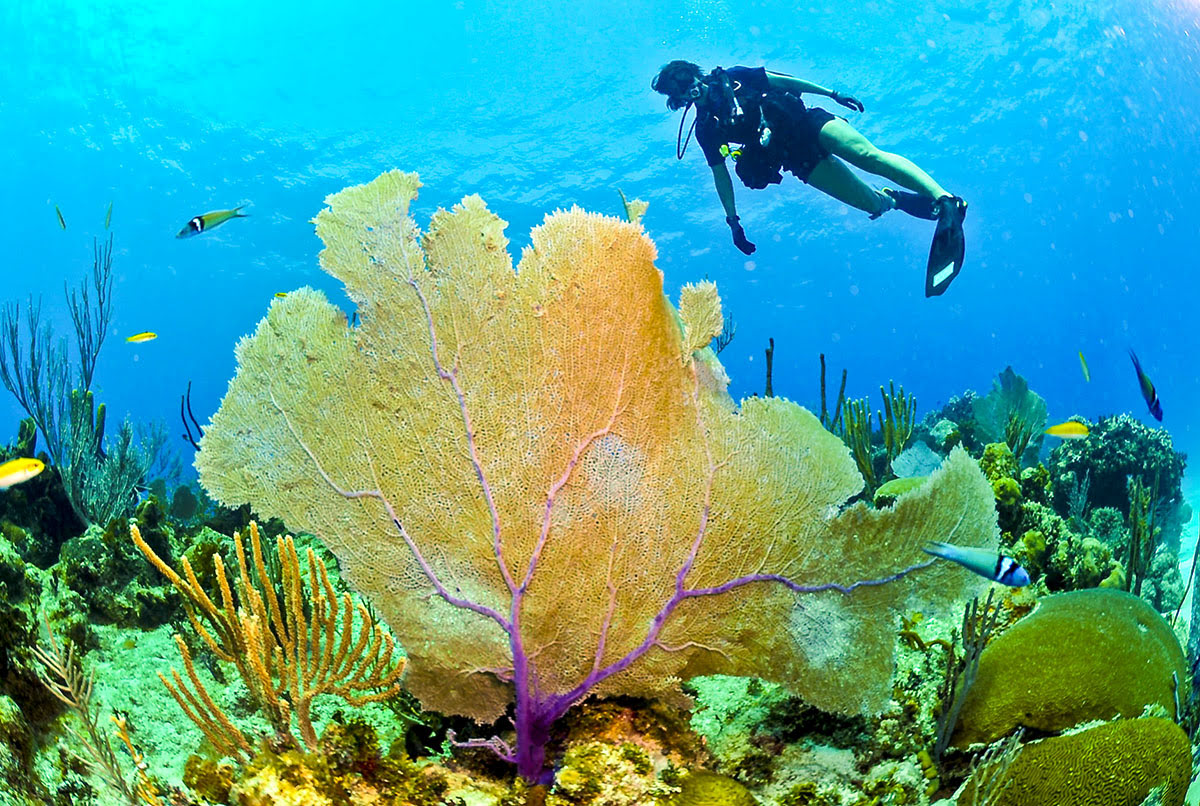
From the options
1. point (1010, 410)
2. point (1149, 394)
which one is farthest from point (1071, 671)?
point (1010, 410)

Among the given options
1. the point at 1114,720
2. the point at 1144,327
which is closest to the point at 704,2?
the point at 1114,720

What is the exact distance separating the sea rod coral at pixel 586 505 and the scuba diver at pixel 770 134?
6186 mm

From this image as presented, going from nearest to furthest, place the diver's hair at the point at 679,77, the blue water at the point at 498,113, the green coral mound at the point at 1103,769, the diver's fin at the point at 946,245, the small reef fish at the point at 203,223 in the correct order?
1. the green coral mound at the point at 1103,769
2. the small reef fish at the point at 203,223
3. the diver's fin at the point at 946,245
4. the diver's hair at the point at 679,77
5. the blue water at the point at 498,113

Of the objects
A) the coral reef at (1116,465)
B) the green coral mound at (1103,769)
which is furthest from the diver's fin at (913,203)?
the green coral mound at (1103,769)

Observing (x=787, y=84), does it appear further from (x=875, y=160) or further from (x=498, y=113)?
(x=498, y=113)

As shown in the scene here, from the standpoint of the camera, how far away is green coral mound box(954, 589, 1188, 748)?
100 inches

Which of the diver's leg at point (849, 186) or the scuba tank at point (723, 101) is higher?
the scuba tank at point (723, 101)

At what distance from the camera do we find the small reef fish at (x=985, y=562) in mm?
2273

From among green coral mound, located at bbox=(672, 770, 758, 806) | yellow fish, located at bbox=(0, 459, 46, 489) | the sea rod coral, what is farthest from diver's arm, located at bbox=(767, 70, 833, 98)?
yellow fish, located at bbox=(0, 459, 46, 489)

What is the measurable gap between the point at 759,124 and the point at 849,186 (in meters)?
1.52

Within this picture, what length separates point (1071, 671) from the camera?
262 cm

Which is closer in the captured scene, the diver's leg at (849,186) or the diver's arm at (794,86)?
the diver's arm at (794,86)

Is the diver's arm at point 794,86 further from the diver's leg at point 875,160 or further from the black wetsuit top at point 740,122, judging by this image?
the diver's leg at point 875,160

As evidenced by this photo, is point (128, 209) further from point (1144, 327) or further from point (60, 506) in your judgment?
point (1144, 327)
